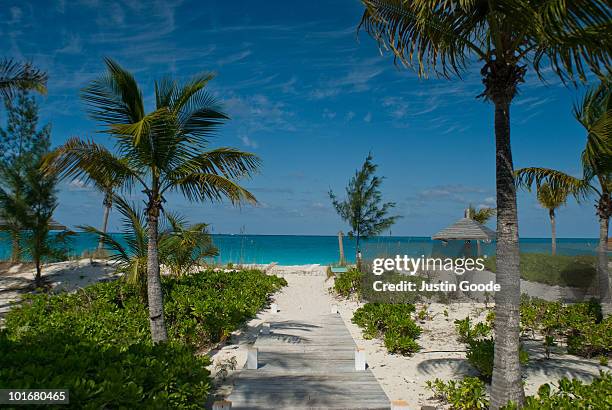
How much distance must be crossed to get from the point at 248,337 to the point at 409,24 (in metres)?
7.08

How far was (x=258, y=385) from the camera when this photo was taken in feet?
18.6

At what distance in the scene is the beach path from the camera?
5105mm

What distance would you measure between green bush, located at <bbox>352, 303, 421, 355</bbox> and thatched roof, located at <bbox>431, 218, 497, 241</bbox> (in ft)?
14.1

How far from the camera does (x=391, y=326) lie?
848 cm

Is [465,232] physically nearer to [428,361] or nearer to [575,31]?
[428,361]

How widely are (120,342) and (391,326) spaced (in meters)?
5.24

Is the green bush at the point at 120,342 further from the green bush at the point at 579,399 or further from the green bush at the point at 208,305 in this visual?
the green bush at the point at 579,399

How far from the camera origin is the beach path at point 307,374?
5.11m

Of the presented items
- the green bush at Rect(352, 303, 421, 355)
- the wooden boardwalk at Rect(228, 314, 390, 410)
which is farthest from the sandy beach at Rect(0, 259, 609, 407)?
the wooden boardwalk at Rect(228, 314, 390, 410)

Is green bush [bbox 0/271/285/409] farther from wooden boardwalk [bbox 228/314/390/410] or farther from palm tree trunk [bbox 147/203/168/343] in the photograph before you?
wooden boardwalk [bbox 228/314/390/410]

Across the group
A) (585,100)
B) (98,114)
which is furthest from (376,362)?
(585,100)

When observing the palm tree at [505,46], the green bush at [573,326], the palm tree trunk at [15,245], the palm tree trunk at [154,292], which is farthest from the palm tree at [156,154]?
the palm tree trunk at [15,245]

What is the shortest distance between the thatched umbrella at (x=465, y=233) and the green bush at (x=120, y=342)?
6.49 meters

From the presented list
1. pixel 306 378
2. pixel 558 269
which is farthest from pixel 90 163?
pixel 558 269
